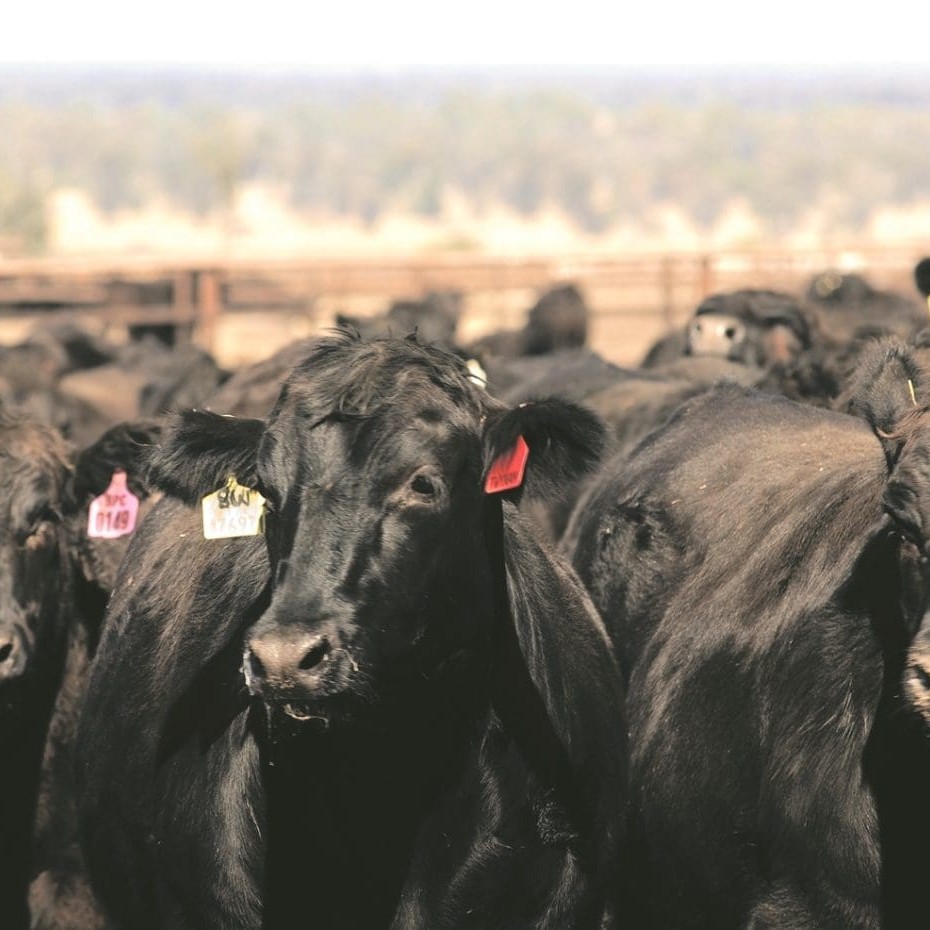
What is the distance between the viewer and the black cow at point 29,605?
5535 millimetres

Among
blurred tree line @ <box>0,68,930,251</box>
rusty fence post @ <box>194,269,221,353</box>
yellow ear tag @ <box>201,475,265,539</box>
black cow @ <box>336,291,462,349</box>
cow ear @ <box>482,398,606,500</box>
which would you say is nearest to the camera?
cow ear @ <box>482,398,606,500</box>

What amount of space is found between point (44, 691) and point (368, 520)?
7.32 ft

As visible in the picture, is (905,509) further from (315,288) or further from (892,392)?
(315,288)

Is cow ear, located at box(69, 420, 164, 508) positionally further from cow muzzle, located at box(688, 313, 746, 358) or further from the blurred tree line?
the blurred tree line

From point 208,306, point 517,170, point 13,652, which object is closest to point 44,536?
point 13,652

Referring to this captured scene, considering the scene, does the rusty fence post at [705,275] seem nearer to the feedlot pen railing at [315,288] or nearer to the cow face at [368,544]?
the feedlot pen railing at [315,288]

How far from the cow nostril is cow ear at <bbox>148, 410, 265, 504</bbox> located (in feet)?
2.51

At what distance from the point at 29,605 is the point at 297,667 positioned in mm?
2014

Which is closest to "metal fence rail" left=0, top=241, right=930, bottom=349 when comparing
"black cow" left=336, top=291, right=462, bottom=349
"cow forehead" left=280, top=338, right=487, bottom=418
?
"black cow" left=336, top=291, right=462, bottom=349

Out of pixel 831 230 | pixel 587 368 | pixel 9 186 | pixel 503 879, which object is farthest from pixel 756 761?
pixel 831 230

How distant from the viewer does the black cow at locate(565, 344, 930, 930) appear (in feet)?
14.6

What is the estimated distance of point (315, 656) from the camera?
12.7 feet

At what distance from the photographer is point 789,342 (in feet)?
38.9

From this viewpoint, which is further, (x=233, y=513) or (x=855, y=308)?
(x=855, y=308)
